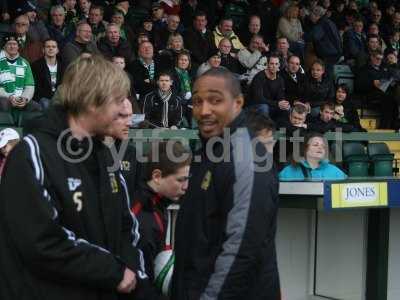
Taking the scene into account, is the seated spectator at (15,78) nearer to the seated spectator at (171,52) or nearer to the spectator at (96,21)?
the spectator at (96,21)

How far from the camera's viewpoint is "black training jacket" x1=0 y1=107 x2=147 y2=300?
2.24 metres

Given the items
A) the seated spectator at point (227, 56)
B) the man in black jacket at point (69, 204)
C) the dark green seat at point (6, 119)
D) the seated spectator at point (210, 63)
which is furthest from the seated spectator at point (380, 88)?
the man in black jacket at point (69, 204)

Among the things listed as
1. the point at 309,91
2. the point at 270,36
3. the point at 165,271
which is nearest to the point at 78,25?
the point at 309,91

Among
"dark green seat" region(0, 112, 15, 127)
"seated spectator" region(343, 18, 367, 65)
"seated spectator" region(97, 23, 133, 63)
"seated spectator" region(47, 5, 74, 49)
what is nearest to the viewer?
"dark green seat" region(0, 112, 15, 127)

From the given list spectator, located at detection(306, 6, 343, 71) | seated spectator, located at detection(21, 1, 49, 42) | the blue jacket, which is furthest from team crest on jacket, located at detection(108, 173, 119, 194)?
spectator, located at detection(306, 6, 343, 71)

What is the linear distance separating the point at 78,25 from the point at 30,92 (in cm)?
173

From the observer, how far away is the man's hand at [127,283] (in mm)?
2387

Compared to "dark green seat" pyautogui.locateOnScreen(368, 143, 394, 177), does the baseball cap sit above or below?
above

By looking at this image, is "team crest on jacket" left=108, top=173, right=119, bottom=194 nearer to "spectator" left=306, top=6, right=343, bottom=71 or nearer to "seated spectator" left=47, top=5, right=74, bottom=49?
"seated spectator" left=47, top=5, right=74, bottom=49

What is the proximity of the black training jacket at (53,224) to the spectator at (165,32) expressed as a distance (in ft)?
30.7

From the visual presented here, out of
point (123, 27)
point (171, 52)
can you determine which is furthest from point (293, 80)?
point (123, 27)

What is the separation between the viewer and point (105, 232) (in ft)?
8.03

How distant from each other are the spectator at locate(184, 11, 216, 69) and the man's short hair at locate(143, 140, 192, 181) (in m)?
8.18

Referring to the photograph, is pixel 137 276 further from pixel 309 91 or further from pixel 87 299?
pixel 309 91
